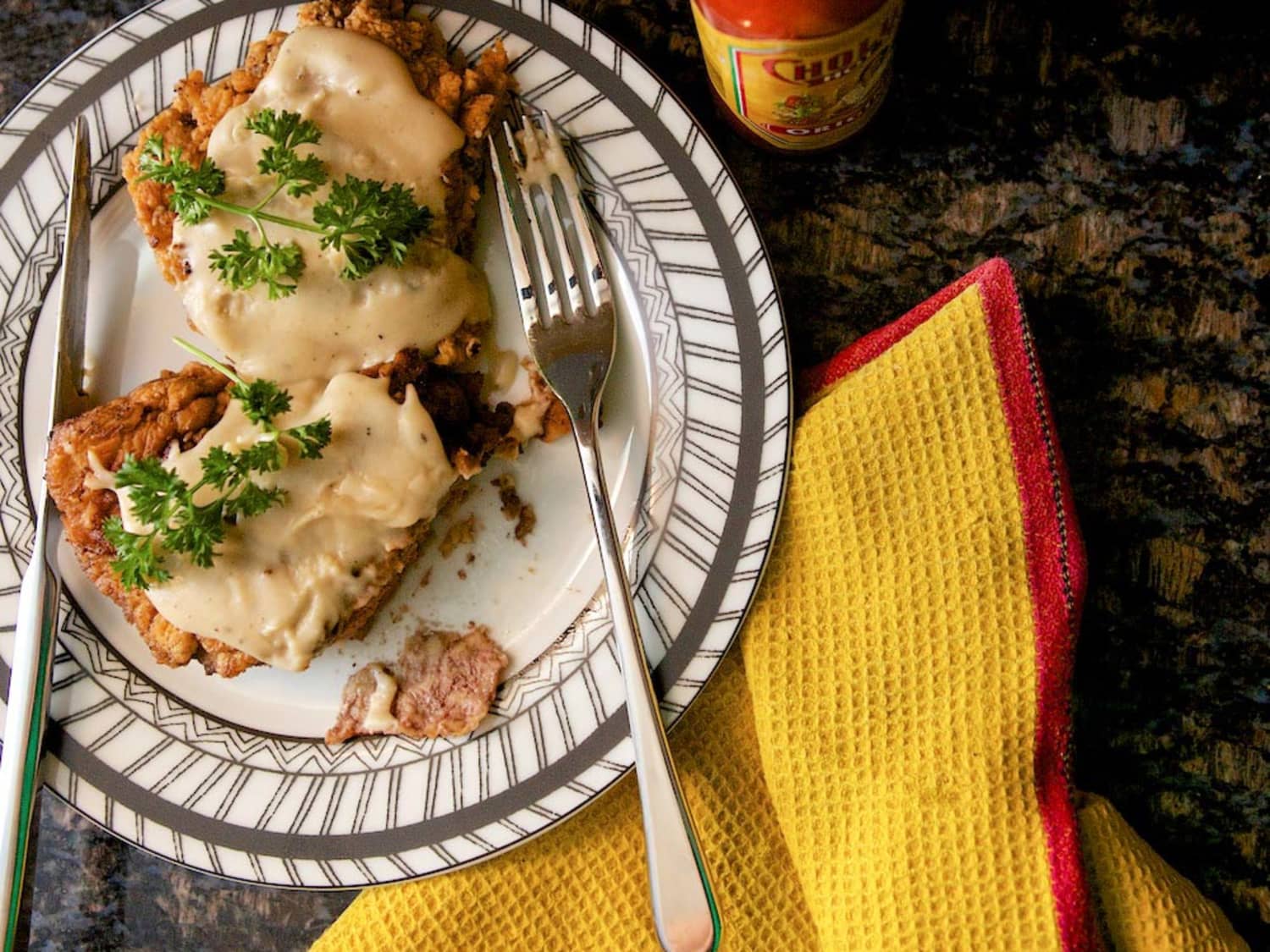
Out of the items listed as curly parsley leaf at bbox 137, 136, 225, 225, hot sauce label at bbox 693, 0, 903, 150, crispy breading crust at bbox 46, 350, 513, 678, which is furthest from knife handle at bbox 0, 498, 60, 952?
hot sauce label at bbox 693, 0, 903, 150

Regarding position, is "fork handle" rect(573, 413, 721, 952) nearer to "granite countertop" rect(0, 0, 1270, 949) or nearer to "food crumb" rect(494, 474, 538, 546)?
"food crumb" rect(494, 474, 538, 546)

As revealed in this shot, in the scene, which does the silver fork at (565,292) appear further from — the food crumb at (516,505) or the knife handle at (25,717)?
the knife handle at (25,717)

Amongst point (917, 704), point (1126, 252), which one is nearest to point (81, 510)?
point (917, 704)

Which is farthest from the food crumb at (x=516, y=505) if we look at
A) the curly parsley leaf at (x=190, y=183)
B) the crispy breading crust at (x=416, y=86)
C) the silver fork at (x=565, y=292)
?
the curly parsley leaf at (x=190, y=183)

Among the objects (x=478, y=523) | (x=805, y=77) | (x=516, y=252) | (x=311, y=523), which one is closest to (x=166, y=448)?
(x=311, y=523)

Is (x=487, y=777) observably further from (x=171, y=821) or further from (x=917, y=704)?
(x=917, y=704)

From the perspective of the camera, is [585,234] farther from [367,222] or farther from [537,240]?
[367,222]
